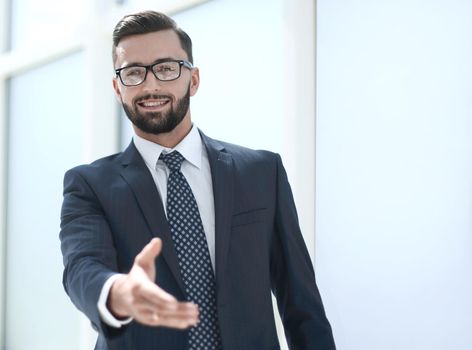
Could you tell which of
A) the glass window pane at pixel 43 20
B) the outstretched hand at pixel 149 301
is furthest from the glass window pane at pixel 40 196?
the outstretched hand at pixel 149 301

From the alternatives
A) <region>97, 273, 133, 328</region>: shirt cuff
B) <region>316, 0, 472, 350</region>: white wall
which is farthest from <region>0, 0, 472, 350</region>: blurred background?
<region>97, 273, 133, 328</region>: shirt cuff

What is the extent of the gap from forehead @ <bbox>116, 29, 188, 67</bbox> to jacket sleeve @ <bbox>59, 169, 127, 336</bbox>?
27 centimetres

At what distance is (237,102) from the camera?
263cm

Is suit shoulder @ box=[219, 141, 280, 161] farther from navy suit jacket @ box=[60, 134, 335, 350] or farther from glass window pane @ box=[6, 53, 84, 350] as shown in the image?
glass window pane @ box=[6, 53, 84, 350]

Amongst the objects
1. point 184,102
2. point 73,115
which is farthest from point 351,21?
point 73,115

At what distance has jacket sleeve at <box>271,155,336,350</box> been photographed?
1550 millimetres

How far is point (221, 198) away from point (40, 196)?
255 cm

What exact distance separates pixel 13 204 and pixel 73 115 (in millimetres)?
888

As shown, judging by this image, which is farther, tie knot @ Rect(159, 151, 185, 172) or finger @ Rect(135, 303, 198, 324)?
tie knot @ Rect(159, 151, 185, 172)

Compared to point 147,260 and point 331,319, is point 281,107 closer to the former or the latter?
point 331,319

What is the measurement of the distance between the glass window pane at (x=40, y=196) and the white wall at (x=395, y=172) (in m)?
1.69

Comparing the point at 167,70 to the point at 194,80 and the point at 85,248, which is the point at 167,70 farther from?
the point at 85,248

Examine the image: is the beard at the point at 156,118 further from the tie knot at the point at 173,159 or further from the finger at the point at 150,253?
the finger at the point at 150,253

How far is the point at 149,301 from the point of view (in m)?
1.00
